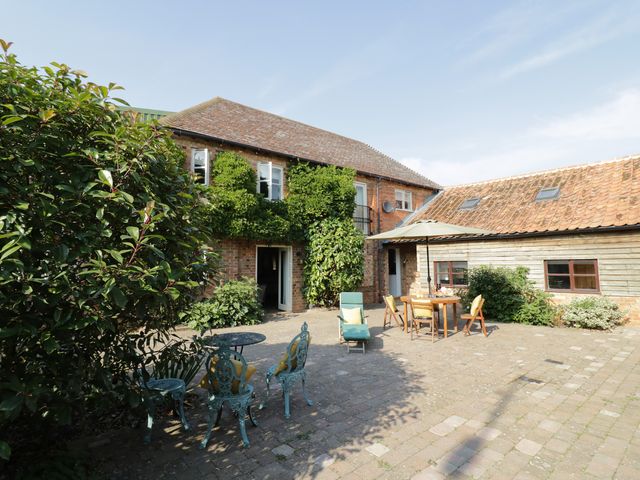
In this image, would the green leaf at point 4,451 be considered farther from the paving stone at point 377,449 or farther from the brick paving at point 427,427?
the paving stone at point 377,449

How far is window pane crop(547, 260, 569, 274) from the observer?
34.5 ft

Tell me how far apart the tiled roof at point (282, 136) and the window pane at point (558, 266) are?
27.1ft

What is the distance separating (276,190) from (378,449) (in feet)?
34.5

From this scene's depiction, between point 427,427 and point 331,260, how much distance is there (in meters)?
8.74

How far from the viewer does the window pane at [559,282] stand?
1052cm

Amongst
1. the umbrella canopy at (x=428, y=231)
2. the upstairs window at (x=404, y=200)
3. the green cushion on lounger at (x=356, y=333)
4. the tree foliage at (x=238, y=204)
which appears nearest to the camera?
the green cushion on lounger at (x=356, y=333)

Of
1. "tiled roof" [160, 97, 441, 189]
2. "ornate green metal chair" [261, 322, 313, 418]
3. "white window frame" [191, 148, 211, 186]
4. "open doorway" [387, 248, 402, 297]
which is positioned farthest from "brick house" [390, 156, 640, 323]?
"ornate green metal chair" [261, 322, 313, 418]

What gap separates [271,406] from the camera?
4297 millimetres

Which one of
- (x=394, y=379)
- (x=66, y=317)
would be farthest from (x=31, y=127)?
(x=394, y=379)

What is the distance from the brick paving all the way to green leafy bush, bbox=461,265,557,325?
3537mm

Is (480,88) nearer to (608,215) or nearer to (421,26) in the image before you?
(421,26)

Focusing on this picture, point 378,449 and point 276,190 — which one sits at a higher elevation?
point 276,190

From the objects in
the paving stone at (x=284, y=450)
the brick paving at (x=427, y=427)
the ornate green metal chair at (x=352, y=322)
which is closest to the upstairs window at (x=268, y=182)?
the ornate green metal chair at (x=352, y=322)

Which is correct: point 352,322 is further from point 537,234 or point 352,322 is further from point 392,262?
point 392,262
